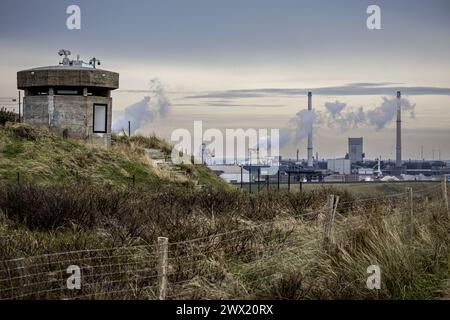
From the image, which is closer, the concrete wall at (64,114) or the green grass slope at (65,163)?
the green grass slope at (65,163)

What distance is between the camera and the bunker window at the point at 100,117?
26.0 metres

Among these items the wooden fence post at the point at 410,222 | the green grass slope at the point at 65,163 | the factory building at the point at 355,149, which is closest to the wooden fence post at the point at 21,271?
the wooden fence post at the point at 410,222

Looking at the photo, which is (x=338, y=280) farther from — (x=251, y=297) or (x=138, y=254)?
(x=138, y=254)

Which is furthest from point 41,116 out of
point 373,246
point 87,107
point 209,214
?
point 373,246

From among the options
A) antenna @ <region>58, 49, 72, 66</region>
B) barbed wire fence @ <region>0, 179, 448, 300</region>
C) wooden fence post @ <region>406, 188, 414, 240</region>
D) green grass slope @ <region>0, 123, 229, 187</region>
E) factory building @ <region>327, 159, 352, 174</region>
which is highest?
antenna @ <region>58, 49, 72, 66</region>

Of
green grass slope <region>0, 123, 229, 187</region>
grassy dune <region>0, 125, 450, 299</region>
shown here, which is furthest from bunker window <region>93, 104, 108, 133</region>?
grassy dune <region>0, 125, 450, 299</region>

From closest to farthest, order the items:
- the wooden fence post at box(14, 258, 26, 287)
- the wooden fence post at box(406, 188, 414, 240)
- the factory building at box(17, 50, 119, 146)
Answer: the wooden fence post at box(14, 258, 26, 287), the wooden fence post at box(406, 188, 414, 240), the factory building at box(17, 50, 119, 146)

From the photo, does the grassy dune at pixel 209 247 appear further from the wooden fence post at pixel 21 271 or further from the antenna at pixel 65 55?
the antenna at pixel 65 55

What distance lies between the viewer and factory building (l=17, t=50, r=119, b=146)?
82.7 feet

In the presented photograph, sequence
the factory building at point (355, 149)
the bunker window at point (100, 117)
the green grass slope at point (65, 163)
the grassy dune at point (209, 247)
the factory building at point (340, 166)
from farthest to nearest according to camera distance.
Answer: the factory building at point (355, 149) → the factory building at point (340, 166) → the bunker window at point (100, 117) → the green grass slope at point (65, 163) → the grassy dune at point (209, 247)

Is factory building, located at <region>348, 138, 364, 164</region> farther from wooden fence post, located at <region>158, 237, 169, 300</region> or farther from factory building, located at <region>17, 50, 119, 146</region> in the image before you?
wooden fence post, located at <region>158, 237, 169, 300</region>

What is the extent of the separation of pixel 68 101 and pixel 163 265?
1990 cm
